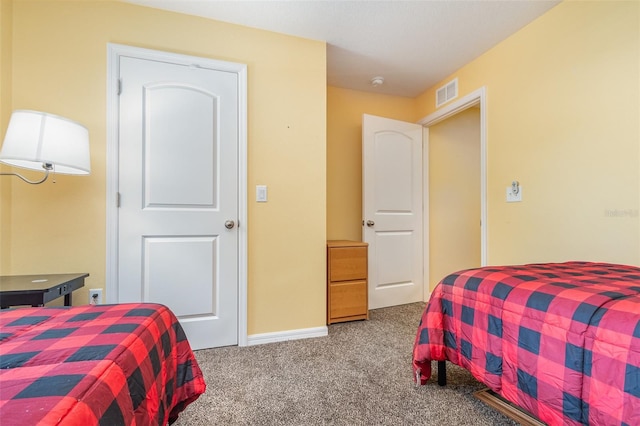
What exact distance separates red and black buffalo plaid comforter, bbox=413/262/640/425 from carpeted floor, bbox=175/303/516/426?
9.8 inches

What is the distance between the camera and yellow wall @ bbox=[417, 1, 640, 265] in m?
1.57

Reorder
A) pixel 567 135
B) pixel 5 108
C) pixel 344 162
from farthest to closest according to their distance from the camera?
pixel 344 162, pixel 567 135, pixel 5 108

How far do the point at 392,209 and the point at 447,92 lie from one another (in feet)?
4.21

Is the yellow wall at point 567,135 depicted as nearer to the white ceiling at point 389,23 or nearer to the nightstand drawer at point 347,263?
the white ceiling at point 389,23

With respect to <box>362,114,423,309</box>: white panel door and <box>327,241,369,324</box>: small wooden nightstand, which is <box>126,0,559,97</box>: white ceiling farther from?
<box>327,241,369,324</box>: small wooden nightstand

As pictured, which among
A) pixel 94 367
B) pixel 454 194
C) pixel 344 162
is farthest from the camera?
pixel 454 194

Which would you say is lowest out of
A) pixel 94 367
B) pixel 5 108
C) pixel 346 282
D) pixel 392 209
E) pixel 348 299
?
pixel 348 299

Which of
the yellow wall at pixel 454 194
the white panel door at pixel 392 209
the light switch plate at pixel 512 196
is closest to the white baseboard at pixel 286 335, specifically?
the white panel door at pixel 392 209

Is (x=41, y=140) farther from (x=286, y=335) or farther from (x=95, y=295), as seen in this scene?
(x=286, y=335)

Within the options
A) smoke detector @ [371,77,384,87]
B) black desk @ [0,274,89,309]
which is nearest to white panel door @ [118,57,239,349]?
black desk @ [0,274,89,309]

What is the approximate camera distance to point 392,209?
10.2 ft

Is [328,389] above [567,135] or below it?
below

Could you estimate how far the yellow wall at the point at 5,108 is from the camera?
65.6 inches

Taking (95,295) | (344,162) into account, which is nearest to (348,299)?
(344,162)
